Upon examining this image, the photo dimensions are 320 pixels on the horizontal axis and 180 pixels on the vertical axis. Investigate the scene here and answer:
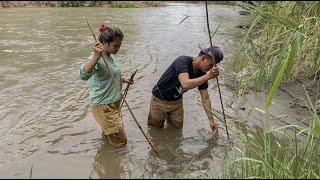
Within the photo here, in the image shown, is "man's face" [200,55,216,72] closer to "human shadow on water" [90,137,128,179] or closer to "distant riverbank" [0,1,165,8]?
"human shadow on water" [90,137,128,179]

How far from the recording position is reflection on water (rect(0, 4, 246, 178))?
15.6 feet

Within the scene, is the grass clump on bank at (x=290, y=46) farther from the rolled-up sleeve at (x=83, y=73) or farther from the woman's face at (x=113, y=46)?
the rolled-up sleeve at (x=83, y=73)

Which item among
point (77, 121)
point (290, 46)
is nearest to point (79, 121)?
point (77, 121)

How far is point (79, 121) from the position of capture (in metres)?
6.35

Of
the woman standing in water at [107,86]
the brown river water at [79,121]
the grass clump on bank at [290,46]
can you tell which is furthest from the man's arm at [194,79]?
the brown river water at [79,121]

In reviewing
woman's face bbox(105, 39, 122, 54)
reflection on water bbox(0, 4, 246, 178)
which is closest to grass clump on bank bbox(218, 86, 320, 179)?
reflection on water bbox(0, 4, 246, 178)

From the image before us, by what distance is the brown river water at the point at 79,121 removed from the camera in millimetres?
4738

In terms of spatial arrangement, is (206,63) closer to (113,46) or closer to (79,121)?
(113,46)

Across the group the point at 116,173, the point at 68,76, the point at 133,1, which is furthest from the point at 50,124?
the point at 133,1

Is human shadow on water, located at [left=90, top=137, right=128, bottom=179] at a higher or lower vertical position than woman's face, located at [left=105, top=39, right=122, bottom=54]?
lower

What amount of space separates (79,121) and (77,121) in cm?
3

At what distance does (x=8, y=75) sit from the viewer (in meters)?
8.80

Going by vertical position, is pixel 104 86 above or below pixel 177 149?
above

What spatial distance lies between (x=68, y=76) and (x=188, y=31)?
7.85m
